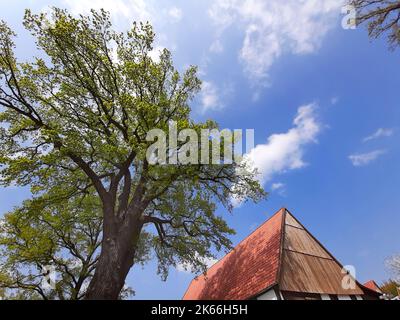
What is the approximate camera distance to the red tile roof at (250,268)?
51.0 ft

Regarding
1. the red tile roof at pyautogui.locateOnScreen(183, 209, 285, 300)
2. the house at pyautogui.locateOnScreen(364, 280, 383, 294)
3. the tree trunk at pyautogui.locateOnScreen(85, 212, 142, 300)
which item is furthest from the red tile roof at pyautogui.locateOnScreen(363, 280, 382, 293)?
the tree trunk at pyautogui.locateOnScreen(85, 212, 142, 300)

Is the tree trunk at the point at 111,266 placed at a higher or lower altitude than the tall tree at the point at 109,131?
lower

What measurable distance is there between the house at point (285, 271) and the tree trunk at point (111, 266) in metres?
7.60

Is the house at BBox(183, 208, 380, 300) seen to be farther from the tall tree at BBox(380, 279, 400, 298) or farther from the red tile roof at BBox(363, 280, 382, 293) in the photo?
the tall tree at BBox(380, 279, 400, 298)

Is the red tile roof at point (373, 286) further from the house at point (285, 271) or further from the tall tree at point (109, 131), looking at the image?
the tall tree at point (109, 131)

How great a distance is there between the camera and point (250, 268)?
59.0 feet

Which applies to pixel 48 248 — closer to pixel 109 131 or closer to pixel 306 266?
pixel 109 131

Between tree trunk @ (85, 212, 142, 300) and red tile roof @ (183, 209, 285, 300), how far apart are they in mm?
7604

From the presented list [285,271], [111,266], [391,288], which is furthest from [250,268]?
[391,288]

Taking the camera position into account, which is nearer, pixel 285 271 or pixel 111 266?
pixel 111 266

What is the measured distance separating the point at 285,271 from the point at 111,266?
9293 mm

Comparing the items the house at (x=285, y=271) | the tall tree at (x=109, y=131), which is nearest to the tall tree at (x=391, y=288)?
the house at (x=285, y=271)

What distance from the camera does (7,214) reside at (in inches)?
773
